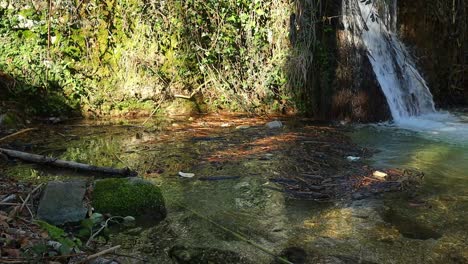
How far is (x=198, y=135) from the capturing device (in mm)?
A: 6586

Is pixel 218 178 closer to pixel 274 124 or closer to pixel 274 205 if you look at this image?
pixel 274 205

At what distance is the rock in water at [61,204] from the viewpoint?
10.7ft

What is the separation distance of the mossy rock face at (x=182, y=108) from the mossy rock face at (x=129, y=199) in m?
4.75

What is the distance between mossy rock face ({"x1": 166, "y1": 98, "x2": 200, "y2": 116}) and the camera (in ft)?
27.7

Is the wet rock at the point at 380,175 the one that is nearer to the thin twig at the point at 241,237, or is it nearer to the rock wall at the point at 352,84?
the thin twig at the point at 241,237

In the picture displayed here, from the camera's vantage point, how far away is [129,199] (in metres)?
3.57

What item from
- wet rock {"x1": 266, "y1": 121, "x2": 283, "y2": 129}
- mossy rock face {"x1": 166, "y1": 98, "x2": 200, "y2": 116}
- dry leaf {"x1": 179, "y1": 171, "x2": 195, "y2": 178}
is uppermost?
mossy rock face {"x1": 166, "y1": 98, "x2": 200, "y2": 116}

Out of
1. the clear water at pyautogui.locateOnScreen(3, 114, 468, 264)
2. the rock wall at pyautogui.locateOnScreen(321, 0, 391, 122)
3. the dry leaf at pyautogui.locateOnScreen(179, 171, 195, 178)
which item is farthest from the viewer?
the rock wall at pyautogui.locateOnScreen(321, 0, 391, 122)

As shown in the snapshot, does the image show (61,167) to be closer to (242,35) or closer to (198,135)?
(198,135)

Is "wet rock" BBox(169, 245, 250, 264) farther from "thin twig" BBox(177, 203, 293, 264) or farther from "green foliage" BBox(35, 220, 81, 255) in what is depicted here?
"green foliage" BBox(35, 220, 81, 255)

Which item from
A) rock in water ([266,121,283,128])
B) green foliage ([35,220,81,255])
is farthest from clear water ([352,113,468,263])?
green foliage ([35,220,81,255])

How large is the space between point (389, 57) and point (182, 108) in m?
3.71

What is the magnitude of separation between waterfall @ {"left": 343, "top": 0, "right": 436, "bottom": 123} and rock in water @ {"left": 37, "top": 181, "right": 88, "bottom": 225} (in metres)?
5.26

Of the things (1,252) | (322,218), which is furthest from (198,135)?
(1,252)
